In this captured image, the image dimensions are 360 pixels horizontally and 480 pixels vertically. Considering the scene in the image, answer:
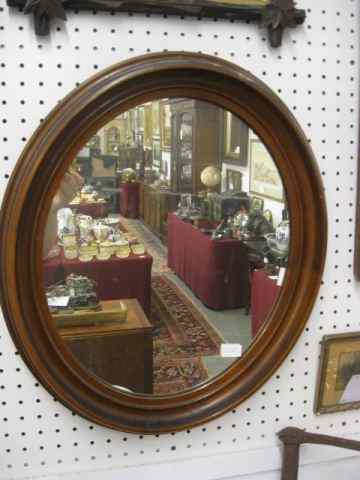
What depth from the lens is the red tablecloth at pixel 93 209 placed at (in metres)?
0.73

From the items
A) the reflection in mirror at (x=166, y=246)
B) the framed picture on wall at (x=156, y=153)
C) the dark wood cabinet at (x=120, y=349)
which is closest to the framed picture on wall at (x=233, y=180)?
the reflection in mirror at (x=166, y=246)

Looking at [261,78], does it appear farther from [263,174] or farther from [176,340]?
[176,340]

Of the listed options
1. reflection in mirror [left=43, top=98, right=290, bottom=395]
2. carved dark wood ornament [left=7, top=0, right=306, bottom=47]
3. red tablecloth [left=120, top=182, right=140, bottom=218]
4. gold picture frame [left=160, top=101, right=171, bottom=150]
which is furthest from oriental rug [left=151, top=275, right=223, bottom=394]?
carved dark wood ornament [left=7, top=0, right=306, bottom=47]

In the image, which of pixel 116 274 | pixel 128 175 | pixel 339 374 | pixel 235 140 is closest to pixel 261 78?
pixel 235 140

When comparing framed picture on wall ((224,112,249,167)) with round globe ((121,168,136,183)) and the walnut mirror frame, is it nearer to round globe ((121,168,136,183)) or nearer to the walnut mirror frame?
the walnut mirror frame

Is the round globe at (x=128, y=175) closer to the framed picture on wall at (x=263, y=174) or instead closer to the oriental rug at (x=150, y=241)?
the oriental rug at (x=150, y=241)

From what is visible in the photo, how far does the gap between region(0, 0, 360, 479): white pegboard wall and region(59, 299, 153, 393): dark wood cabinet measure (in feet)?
0.25

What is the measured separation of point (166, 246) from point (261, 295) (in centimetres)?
17

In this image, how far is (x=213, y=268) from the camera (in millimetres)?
837

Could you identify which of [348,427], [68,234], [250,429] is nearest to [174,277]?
[68,234]

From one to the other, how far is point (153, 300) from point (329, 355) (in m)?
0.31

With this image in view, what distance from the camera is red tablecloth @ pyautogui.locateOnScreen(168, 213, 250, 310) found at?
82 centimetres

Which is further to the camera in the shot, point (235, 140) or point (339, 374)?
point (339, 374)

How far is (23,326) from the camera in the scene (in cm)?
71
